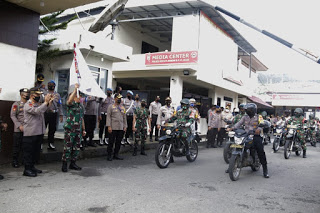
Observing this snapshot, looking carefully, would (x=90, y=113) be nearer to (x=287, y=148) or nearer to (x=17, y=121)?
(x=17, y=121)

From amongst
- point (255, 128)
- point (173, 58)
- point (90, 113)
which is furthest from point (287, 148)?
point (173, 58)

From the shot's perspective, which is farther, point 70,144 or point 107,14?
point 107,14

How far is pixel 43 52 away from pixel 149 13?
7.45m

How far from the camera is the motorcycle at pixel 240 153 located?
19.5 feet

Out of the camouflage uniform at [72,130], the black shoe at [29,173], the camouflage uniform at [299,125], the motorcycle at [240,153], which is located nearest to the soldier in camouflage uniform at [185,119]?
the motorcycle at [240,153]

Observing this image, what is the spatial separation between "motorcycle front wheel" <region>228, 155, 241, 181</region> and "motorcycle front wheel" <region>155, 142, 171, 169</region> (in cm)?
179

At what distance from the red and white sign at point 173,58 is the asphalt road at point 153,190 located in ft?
24.9

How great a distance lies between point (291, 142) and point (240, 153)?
4643mm

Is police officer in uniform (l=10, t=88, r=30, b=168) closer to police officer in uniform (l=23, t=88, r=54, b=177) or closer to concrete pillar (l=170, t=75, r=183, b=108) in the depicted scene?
police officer in uniform (l=23, t=88, r=54, b=177)

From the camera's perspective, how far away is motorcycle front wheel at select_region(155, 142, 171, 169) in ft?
22.5

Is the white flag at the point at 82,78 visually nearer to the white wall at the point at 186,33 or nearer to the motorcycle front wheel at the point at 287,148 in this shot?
the motorcycle front wheel at the point at 287,148

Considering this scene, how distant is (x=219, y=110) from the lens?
1255 cm

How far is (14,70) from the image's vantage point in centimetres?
682

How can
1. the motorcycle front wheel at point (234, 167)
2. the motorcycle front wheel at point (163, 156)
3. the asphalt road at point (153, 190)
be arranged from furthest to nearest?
the motorcycle front wheel at point (163, 156) < the motorcycle front wheel at point (234, 167) < the asphalt road at point (153, 190)
